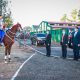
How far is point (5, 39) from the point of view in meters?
17.6

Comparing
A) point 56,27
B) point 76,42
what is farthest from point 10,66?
point 56,27

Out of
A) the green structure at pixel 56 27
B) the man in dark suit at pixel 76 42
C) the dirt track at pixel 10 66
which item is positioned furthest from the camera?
the green structure at pixel 56 27

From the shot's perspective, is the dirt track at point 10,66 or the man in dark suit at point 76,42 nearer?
the dirt track at point 10,66

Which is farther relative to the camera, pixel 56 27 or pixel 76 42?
pixel 56 27

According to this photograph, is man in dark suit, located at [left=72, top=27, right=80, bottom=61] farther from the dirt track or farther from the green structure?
the green structure

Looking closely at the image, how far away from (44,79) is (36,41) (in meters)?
29.3

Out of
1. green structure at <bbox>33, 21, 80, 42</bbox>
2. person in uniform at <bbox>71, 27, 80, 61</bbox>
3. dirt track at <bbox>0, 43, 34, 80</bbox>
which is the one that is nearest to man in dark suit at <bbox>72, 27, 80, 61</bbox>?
person in uniform at <bbox>71, 27, 80, 61</bbox>

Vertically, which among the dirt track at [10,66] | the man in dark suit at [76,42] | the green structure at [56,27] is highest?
the man in dark suit at [76,42]

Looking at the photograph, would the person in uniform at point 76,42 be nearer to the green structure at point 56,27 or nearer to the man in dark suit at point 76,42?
the man in dark suit at point 76,42

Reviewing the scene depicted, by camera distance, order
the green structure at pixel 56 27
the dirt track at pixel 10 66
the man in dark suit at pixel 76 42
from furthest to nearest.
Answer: the green structure at pixel 56 27 → the man in dark suit at pixel 76 42 → the dirt track at pixel 10 66

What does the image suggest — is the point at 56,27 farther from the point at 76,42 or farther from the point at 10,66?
the point at 10,66

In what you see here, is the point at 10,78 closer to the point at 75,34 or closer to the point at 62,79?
the point at 62,79

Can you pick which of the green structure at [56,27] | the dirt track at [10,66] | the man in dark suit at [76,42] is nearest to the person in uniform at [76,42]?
the man in dark suit at [76,42]

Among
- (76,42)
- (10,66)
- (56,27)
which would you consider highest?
(76,42)
